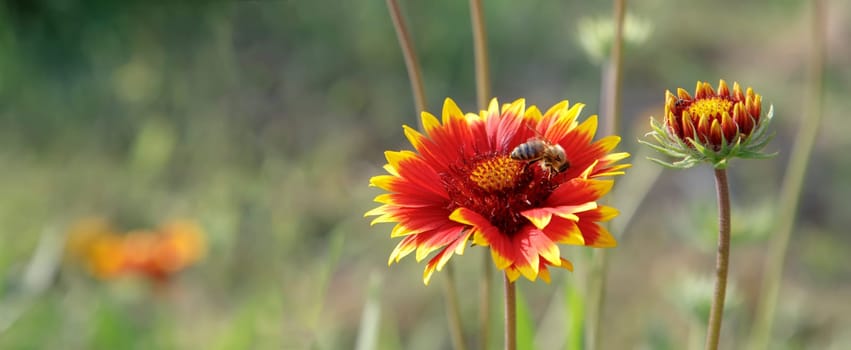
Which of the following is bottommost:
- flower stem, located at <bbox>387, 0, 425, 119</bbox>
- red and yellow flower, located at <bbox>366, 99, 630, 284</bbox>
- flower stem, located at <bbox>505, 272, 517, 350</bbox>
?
flower stem, located at <bbox>505, 272, 517, 350</bbox>

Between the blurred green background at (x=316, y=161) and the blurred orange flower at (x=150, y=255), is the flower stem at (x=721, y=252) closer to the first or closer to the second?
the blurred green background at (x=316, y=161)

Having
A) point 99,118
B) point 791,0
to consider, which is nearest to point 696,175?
point 791,0

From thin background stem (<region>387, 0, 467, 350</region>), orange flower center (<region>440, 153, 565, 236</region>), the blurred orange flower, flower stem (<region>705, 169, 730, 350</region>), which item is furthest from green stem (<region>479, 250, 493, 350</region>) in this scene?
the blurred orange flower

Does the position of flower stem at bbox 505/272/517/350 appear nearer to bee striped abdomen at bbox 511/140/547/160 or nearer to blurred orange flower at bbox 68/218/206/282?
bee striped abdomen at bbox 511/140/547/160

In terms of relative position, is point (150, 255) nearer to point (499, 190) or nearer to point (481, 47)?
point (481, 47)

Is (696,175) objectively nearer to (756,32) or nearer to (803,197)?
(803,197)
